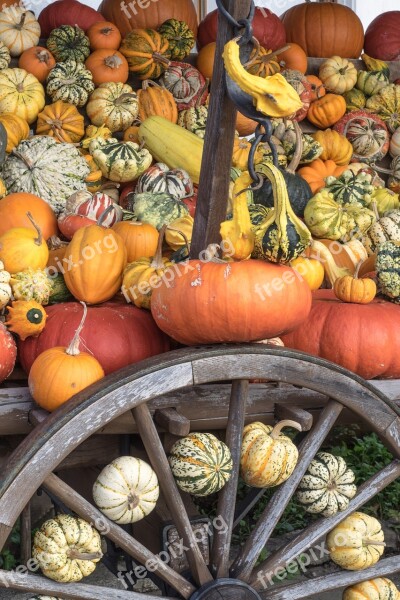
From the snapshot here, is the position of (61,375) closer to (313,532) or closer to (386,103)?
(313,532)

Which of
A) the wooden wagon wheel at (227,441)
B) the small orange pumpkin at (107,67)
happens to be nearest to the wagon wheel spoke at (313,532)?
the wooden wagon wheel at (227,441)

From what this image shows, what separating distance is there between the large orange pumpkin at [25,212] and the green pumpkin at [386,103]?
2398 mm

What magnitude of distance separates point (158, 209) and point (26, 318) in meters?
0.94

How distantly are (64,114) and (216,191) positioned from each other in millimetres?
1809

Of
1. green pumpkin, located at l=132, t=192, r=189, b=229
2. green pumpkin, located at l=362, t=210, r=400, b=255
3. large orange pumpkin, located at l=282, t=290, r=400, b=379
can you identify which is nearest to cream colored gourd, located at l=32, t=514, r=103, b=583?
large orange pumpkin, located at l=282, t=290, r=400, b=379

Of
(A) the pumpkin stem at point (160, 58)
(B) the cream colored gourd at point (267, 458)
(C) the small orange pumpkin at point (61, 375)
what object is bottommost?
(B) the cream colored gourd at point (267, 458)

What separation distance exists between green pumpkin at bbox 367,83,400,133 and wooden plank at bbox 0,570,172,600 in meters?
3.41

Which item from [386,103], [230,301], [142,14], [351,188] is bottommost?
[230,301]

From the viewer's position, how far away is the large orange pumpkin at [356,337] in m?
2.62

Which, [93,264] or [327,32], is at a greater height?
[327,32]

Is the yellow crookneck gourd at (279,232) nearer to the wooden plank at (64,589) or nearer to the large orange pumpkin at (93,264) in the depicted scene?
the large orange pumpkin at (93,264)

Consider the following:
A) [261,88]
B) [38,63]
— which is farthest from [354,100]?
[261,88]

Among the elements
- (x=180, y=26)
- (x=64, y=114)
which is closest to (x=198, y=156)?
(x=64, y=114)

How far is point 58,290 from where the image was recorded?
2746 millimetres
